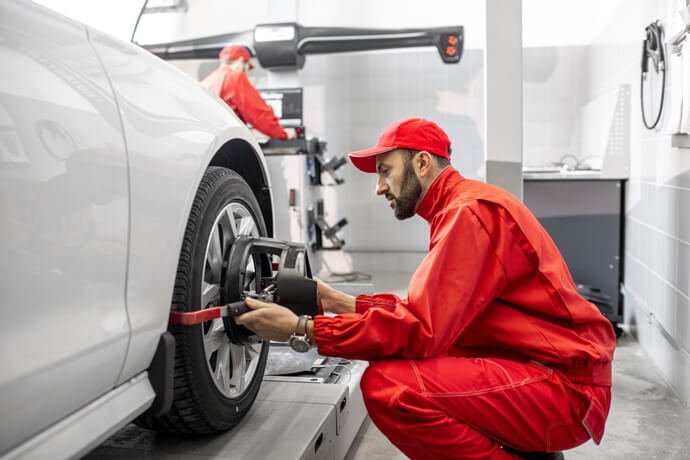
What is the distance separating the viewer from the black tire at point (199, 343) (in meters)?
1.56

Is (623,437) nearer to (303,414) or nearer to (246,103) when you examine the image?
(303,414)

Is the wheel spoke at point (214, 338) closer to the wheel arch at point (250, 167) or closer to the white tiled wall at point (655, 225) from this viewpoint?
the wheel arch at point (250, 167)

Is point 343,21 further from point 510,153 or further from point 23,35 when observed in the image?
point 23,35

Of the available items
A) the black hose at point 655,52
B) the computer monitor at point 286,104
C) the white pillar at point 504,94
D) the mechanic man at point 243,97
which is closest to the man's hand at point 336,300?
the white pillar at point 504,94

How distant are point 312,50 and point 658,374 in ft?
12.5

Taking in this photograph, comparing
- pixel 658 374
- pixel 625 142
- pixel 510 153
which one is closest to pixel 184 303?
pixel 510 153

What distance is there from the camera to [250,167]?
7.00ft

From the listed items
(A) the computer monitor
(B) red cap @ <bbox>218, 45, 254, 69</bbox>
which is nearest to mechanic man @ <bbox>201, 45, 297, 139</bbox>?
(B) red cap @ <bbox>218, 45, 254, 69</bbox>

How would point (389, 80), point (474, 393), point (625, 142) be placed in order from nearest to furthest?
1. point (474, 393)
2. point (625, 142)
3. point (389, 80)

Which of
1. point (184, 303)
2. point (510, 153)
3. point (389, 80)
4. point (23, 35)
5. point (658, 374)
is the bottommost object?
point (658, 374)

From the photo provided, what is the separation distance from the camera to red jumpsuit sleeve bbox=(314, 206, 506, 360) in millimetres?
1663

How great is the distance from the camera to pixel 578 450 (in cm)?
242

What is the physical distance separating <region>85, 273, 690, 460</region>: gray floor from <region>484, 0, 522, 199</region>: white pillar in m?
1.05

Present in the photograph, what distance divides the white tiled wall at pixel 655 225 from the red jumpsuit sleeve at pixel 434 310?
171 cm
